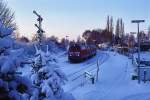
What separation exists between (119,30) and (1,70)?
157 m

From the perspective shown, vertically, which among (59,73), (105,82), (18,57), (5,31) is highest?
(5,31)

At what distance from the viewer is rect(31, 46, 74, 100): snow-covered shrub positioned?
11664 mm

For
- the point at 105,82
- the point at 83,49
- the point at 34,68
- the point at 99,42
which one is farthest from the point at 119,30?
the point at 34,68

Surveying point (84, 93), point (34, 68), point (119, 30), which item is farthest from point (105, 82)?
point (119, 30)

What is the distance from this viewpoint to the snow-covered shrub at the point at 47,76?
11.7 m

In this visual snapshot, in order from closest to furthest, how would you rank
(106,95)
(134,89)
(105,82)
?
(106,95)
(134,89)
(105,82)

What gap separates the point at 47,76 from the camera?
12.9 metres

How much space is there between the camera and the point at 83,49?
5847 centimetres

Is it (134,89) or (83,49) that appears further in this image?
(83,49)

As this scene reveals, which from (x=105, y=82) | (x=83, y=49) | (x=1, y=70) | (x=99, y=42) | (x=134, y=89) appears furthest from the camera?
(x=99, y=42)

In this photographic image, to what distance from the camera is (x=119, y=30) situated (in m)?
163

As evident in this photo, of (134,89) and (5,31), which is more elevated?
(5,31)

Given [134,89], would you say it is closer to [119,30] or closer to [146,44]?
[146,44]

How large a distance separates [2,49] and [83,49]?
5150 centimetres
